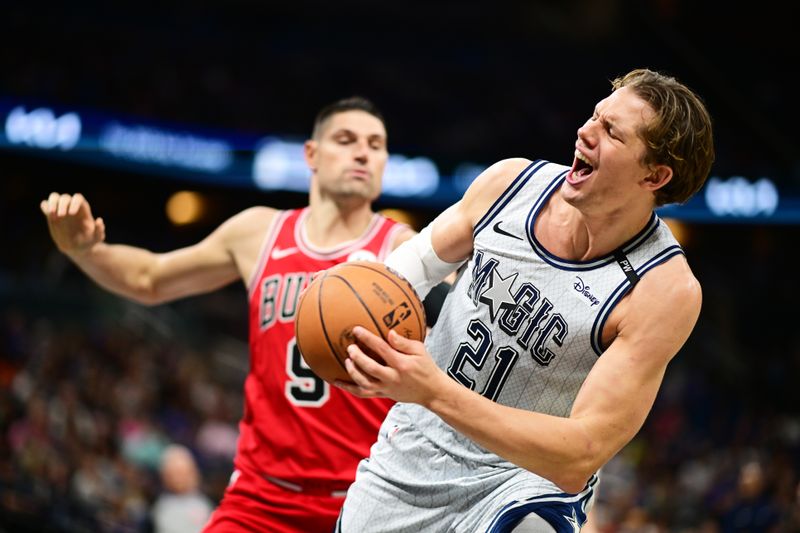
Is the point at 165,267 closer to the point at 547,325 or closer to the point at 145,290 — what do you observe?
the point at 145,290

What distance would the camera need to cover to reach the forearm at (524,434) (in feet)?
7.95

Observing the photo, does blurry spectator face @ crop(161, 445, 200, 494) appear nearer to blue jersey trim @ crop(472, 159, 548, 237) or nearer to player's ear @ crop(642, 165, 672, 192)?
blue jersey trim @ crop(472, 159, 548, 237)

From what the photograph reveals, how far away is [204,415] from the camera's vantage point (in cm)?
1295

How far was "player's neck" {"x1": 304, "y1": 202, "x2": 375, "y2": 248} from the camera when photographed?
4.27 metres

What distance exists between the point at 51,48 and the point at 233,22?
13.5 ft

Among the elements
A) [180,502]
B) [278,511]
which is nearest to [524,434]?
[278,511]

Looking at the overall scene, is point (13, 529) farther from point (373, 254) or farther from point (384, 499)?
point (384, 499)

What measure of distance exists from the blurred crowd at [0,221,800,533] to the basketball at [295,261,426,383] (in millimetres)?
5067

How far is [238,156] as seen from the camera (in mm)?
14867

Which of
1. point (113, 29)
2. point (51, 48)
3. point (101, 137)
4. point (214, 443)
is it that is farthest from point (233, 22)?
point (214, 443)

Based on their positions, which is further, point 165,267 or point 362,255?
point 165,267

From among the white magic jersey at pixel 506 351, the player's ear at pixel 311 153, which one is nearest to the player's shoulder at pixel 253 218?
the player's ear at pixel 311 153

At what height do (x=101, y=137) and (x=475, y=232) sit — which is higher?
(x=101, y=137)

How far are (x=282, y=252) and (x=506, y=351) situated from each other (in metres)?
1.60
